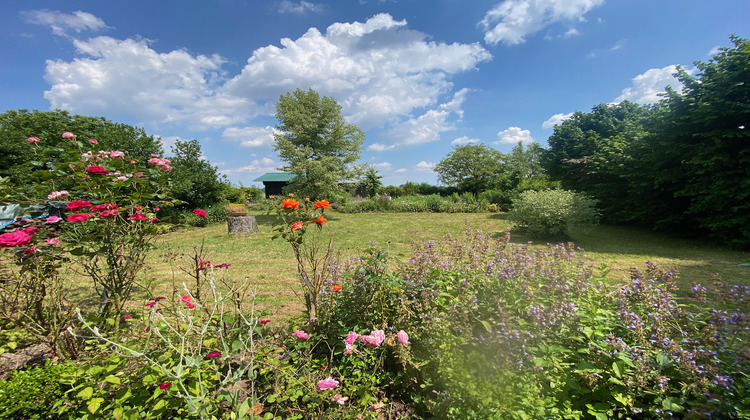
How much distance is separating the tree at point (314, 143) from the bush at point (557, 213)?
9.50m

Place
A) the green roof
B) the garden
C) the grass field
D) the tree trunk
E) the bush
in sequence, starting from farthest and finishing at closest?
the green roof
the tree trunk
the bush
the grass field
the garden

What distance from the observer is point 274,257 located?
6.84m

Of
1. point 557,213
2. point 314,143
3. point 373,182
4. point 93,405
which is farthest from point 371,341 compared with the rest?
point 373,182

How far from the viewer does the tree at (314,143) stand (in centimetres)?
1481

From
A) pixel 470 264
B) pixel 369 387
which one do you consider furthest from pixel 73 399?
pixel 470 264

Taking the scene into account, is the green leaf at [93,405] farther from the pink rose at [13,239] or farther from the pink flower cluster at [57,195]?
the pink flower cluster at [57,195]

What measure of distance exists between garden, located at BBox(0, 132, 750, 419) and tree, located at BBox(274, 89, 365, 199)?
12155 mm

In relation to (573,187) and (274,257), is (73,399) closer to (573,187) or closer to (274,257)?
(274,257)

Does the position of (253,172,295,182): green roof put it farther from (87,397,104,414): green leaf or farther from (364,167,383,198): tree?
(87,397,104,414): green leaf

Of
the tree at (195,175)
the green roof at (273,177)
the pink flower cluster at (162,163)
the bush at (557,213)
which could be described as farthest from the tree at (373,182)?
the pink flower cluster at (162,163)

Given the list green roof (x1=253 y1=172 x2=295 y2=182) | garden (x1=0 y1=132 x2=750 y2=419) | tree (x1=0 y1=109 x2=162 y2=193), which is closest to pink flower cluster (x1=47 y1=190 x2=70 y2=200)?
garden (x1=0 y1=132 x2=750 y2=419)

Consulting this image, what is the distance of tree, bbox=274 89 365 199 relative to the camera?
48.6 feet

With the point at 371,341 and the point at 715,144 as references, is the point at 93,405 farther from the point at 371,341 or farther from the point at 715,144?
the point at 715,144

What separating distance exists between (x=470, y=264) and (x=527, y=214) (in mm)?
8103
